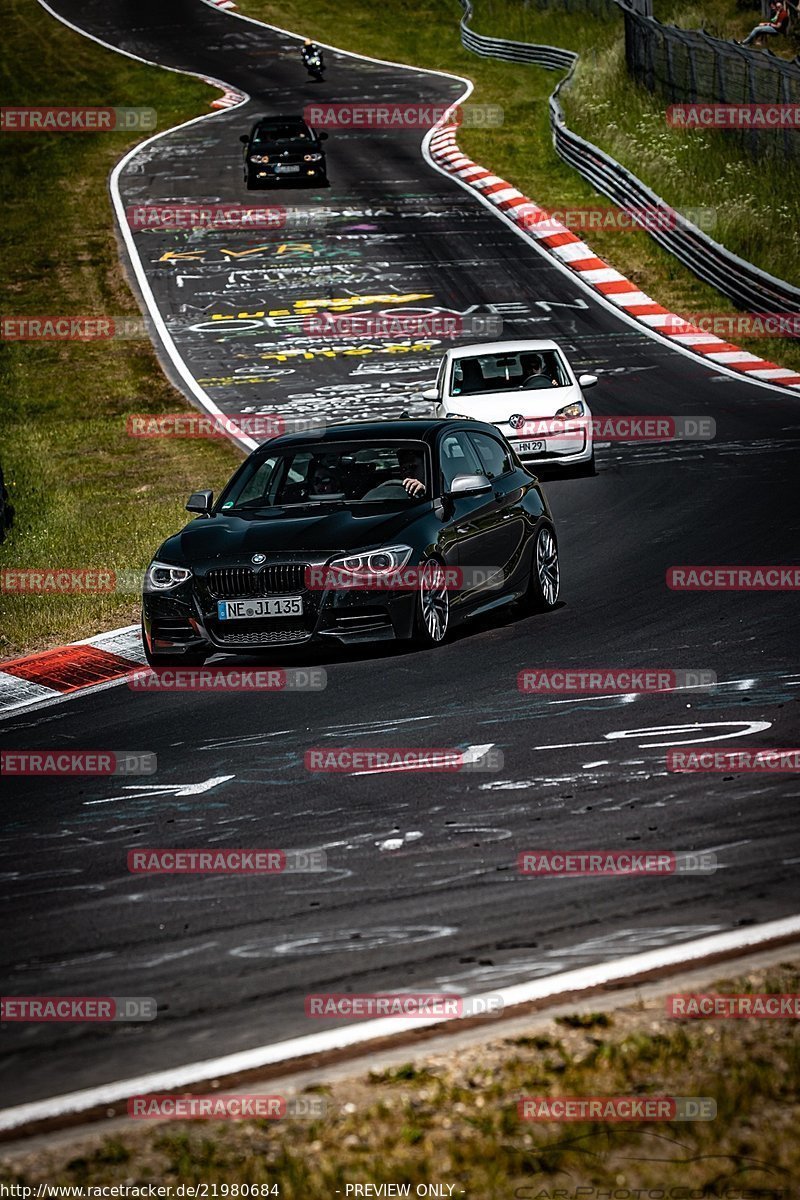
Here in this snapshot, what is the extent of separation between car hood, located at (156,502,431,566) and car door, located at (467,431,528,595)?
0.74 metres

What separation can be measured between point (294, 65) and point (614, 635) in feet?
167

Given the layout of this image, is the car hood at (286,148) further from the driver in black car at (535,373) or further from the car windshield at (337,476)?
the car windshield at (337,476)

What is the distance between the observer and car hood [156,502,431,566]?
1093 centimetres

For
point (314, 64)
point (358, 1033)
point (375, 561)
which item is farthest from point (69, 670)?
point (314, 64)

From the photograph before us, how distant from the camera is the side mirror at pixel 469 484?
11.4 m

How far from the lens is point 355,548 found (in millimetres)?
10859

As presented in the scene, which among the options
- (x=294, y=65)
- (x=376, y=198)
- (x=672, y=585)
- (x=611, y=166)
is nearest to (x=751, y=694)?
(x=672, y=585)

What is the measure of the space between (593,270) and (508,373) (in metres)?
13.3

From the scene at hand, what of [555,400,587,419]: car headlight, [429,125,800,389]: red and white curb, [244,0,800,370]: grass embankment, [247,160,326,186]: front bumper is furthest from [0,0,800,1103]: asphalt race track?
[247,160,326,186]: front bumper

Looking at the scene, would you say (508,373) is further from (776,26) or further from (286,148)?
(776,26)

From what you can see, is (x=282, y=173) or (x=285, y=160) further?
(x=282, y=173)

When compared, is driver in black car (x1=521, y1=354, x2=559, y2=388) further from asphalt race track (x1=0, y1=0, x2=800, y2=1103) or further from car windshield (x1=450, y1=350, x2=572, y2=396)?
asphalt race track (x1=0, y1=0, x2=800, y2=1103)

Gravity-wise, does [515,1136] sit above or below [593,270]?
below

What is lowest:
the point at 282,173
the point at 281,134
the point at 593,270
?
the point at 593,270
